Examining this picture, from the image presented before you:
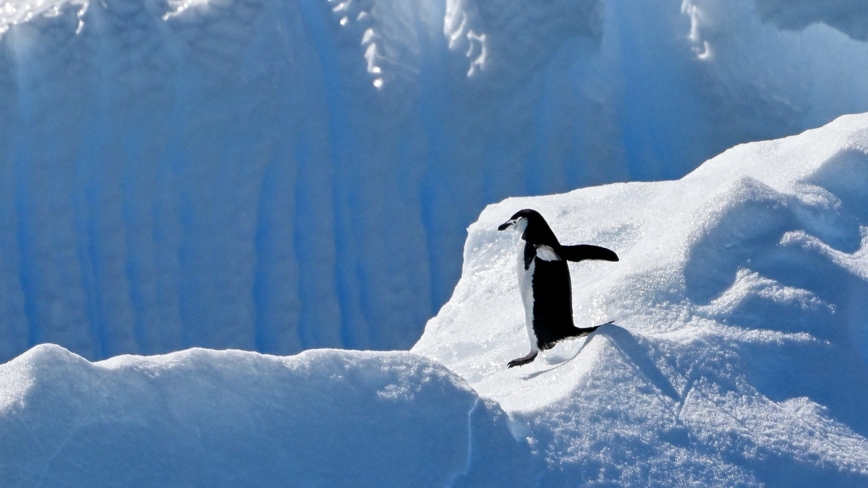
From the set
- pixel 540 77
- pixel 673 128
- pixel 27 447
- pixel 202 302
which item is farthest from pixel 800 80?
pixel 27 447

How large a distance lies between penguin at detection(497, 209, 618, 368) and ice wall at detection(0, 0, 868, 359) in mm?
2945

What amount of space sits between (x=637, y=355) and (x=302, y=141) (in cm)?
392

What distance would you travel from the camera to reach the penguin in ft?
9.67

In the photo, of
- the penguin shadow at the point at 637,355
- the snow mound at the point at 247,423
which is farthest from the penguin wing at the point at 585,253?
the snow mound at the point at 247,423

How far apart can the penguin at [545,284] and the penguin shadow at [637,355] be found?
388mm

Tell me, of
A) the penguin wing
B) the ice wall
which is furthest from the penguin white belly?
the ice wall

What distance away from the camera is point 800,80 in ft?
21.6

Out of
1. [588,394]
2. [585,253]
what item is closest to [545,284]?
[585,253]

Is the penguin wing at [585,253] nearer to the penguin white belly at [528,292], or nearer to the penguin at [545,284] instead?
the penguin at [545,284]

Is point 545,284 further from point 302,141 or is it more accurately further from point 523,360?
point 302,141

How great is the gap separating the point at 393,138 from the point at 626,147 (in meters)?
1.63

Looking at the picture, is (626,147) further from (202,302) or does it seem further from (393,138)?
(202,302)

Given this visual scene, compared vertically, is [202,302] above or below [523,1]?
below

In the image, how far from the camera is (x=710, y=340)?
2564mm
